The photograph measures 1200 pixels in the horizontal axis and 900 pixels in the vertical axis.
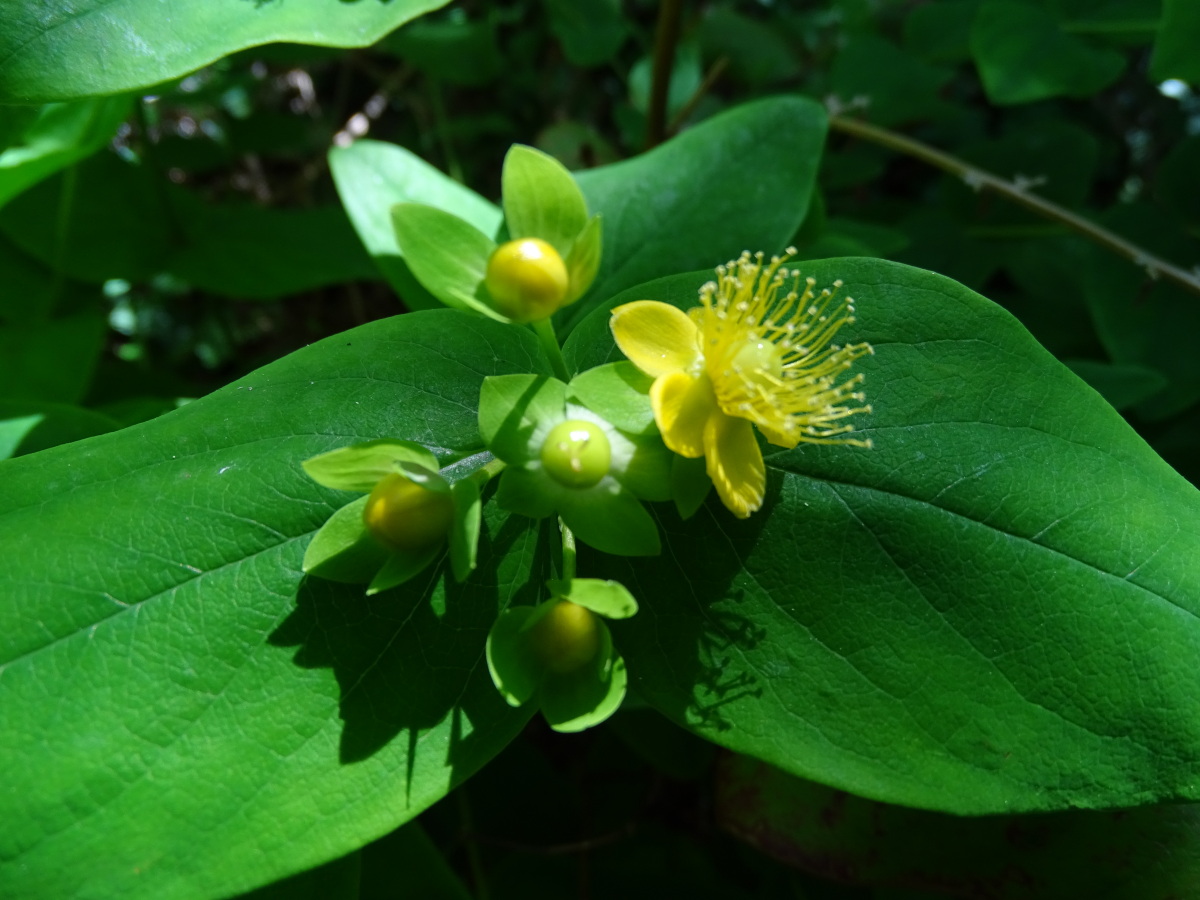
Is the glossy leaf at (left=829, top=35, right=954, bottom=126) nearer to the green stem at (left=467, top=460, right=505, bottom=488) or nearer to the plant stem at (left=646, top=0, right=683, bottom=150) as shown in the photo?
the plant stem at (left=646, top=0, right=683, bottom=150)

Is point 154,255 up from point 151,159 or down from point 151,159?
down

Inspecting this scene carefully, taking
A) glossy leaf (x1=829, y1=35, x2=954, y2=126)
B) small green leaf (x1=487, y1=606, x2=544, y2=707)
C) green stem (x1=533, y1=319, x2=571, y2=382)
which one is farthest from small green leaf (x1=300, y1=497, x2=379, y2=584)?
glossy leaf (x1=829, y1=35, x2=954, y2=126)

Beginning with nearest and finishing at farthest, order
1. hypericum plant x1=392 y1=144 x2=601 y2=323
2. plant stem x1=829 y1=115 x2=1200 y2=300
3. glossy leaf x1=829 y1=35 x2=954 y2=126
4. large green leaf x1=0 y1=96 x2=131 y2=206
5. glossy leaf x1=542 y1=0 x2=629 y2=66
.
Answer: hypericum plant x1=392 y1=144 x2=601 y2=323, large green leaf x1=0 y1=96 x2=131 y2=206, plant stem x1=829 y1=115 x2=1200 y2=300, glossy leaf x1=829 y1=35 x2=954 y2=126, glossy leaf x1=542 y1=0 x2=629 y2=66

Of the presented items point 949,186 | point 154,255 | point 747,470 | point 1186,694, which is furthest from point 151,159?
point 1186,694

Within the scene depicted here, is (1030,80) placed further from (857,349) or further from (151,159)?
(151,159)

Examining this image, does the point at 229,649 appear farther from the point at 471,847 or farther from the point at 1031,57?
the point at 1031,57

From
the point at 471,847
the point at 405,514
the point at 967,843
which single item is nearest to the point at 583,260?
the point at 405,514
